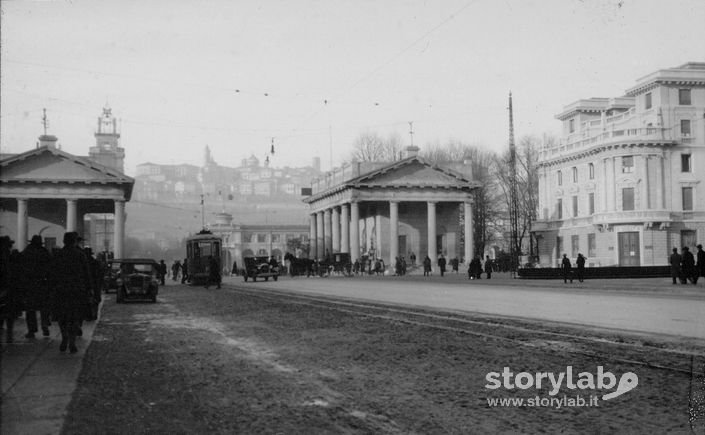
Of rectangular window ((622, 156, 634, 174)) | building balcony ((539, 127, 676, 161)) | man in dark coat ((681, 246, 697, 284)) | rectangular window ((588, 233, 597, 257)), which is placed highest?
building balcony ((539, 127, 676, 161))

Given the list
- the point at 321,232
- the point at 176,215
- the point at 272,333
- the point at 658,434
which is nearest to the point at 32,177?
the point at 321,232

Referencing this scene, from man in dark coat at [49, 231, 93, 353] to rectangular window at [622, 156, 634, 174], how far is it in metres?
56.9

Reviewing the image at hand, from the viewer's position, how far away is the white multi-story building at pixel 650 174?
58.6 metres

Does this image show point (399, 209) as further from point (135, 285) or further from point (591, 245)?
point (135, 285)

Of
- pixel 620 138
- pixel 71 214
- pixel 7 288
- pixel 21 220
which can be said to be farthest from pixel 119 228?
pixel 7 288

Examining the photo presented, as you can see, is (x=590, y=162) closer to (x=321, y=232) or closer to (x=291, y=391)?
(x=321, y=232)

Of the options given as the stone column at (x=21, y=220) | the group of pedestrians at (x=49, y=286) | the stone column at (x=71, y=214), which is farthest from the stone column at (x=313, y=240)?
the group of pedestrians at (x=49, y=286)

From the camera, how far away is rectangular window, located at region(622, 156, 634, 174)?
61531 millimetres

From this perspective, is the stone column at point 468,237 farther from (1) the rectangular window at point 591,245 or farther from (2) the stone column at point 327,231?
(2) the stone column at point 327,231

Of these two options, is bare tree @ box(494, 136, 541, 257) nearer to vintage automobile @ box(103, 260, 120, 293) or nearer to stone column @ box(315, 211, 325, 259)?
stone column @ box(315, 211, 325, 259)

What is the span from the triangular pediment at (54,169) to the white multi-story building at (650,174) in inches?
1627

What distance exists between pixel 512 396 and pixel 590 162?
6243 centimetres

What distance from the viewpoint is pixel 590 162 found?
217 feet

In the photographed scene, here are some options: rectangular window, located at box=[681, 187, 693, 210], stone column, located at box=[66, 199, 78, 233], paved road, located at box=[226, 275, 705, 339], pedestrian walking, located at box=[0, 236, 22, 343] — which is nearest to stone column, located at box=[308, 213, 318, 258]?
stone column, located at box=[66, 199, 78, 233]
